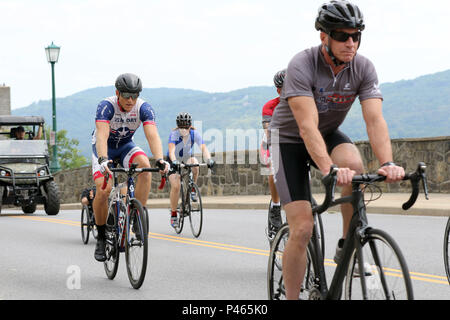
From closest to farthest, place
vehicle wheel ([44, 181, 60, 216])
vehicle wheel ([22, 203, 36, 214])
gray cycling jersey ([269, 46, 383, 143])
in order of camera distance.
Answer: gray cycling jersey ([269, 46, 383, 143])
vehicle wheel ([44, 181, 60, 216])
vehicle wheel ([22, 203, 36, 214])

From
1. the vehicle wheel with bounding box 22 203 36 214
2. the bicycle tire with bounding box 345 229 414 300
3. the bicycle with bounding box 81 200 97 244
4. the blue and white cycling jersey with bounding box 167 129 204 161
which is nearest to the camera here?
the bicycle tire with bounding box 345 229 414 300

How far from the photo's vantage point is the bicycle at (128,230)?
694 cm

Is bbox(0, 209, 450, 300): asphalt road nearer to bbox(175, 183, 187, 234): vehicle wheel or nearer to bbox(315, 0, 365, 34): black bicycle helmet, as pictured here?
bbox(175, 183, 187, 234): vehicle wheel

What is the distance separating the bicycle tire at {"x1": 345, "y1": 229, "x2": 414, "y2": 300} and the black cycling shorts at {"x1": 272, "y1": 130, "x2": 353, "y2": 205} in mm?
782

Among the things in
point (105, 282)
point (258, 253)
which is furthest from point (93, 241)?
point (105, 282)

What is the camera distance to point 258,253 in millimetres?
9781

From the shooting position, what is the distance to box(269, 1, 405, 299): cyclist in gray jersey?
4387 mm

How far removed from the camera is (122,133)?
26.8 ft

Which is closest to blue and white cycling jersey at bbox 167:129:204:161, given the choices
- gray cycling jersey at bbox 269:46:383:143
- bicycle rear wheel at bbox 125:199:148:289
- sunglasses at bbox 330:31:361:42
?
bicycle rear wheel at bbox 125:199:148:289

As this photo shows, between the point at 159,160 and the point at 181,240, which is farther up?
the point at 159,160

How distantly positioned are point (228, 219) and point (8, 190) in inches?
264

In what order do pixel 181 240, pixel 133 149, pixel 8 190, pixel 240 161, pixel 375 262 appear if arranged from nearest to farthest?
1. pixel 375 262
2. pixel 133 149
3. pixel 181 240
4. pixel 8 190
5. pixel 240 161

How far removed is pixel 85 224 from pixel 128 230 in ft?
14.0

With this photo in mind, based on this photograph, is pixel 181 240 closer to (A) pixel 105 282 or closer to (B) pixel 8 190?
(A) pixel 105 282
